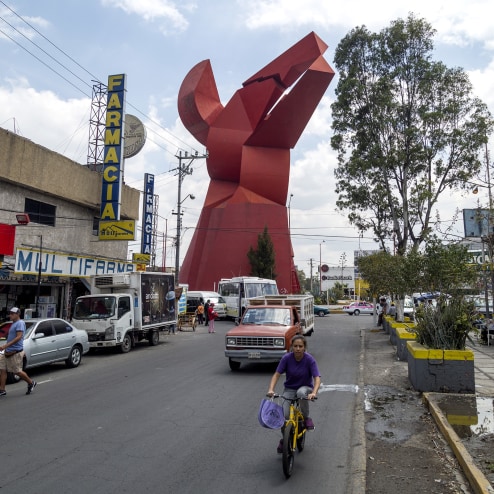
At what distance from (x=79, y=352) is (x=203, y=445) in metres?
8.33

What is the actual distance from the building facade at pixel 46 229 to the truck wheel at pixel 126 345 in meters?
3.51

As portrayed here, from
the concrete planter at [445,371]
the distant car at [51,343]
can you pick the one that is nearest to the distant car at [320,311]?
the distant car at [51,343]

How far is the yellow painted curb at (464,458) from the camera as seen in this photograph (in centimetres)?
445

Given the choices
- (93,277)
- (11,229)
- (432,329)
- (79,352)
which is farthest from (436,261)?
(11,229)

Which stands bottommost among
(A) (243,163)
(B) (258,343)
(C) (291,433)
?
(C) (291,433)

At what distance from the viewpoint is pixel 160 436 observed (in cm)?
644

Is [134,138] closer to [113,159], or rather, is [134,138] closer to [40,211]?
[113,159]

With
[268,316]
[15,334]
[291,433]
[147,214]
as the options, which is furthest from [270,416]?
[147,214]

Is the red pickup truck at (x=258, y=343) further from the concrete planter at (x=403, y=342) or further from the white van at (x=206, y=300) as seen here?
the white van at (x=206, y=300)

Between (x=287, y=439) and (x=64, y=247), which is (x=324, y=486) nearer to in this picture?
(x=287, y=439)

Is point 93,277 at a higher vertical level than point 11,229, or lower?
lower

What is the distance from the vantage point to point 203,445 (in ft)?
19.9

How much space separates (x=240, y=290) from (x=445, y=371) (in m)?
21.5

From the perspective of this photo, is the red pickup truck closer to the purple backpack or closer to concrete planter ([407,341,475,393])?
concrete planter ([407,341,475,393])
